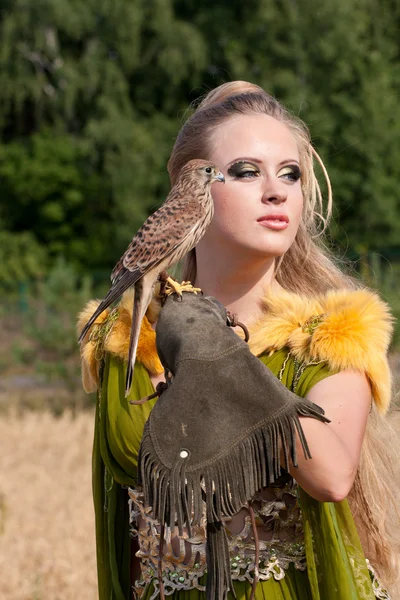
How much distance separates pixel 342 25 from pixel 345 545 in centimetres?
2608

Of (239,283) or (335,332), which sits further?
(239,283)

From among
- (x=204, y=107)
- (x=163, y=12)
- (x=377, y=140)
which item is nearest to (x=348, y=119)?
(x=377, y=140)

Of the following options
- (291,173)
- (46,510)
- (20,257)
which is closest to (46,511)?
(46,510)

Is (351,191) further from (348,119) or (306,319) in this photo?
(306,319)

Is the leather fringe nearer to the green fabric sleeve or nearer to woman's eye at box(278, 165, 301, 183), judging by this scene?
the green fabric sleeve

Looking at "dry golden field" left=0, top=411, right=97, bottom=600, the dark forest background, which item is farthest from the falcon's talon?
the dark forest background

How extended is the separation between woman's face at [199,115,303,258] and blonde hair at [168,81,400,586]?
117 mm

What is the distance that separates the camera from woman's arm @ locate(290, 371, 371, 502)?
2.17m

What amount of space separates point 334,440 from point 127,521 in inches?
34.9

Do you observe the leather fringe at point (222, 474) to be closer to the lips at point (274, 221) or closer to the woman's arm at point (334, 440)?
the woman's arm at point (334, 440)

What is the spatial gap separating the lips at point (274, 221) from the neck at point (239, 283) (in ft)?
0.51

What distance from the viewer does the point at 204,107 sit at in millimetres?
3070

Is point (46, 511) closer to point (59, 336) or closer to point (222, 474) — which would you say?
point (222, 474)

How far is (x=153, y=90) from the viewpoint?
30094mm
